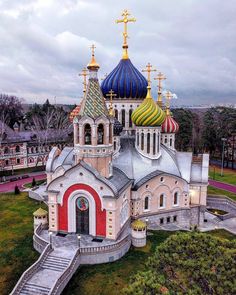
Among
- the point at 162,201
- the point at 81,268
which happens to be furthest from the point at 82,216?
the point at 162,201

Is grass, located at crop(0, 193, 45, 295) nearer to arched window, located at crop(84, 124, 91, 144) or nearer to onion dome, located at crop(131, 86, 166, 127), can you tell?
arched window, located at crop(84, 124, 91, 144)

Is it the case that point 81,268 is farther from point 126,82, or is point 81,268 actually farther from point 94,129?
point 126,82

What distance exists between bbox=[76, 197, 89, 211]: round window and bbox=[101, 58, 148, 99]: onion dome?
11819 mm

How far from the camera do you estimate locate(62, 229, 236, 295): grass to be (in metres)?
17.0

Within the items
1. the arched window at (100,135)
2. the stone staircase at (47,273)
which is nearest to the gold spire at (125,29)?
the arched window at (100,135)

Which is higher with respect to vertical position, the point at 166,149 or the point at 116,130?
the point at 116,130

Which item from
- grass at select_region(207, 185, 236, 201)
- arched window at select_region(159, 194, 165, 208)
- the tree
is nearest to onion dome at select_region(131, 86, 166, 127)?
arched window at select_region(159, 194, 165, 208)

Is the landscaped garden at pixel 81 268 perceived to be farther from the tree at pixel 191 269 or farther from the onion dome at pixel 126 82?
the onion dome at pixel 126 82

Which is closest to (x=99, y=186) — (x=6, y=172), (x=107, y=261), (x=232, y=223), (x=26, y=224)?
(x=107, y=261)

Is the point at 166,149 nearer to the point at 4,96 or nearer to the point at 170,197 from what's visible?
the point at 170,197

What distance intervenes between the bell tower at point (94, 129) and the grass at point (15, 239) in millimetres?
7753

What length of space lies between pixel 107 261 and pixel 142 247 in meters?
3.26

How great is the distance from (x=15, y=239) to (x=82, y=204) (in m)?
6.63

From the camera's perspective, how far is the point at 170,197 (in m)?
25.8
